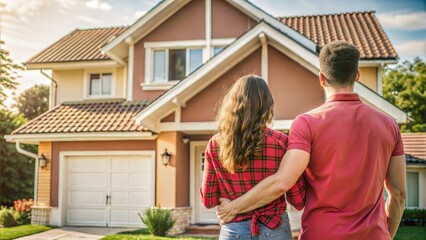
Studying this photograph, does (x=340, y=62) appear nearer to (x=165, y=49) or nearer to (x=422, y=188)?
(x=165, y=49)

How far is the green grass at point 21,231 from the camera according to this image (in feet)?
40.2

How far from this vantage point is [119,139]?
14461 mm

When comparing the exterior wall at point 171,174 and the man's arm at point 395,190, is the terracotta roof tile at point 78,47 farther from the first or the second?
the man's arm at point 395,190

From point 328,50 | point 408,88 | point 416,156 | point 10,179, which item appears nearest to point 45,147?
point 10,179

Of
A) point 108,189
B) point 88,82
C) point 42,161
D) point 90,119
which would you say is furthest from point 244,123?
point 88,82

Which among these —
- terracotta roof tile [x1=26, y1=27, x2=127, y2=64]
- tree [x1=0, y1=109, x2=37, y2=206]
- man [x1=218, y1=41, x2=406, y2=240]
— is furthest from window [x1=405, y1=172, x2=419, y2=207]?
tree [x1=0, y1=109, x2=37, y2=206]

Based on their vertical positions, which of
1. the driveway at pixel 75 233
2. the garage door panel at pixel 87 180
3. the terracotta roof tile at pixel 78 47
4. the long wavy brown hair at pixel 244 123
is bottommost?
the driveway at pixel 75 233

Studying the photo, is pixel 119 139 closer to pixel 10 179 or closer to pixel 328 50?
pixel 10 179

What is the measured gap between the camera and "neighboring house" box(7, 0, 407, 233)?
12.6 m

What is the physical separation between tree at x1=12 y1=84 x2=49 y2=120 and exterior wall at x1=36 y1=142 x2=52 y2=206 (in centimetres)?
2549

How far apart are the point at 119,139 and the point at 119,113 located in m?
0.95

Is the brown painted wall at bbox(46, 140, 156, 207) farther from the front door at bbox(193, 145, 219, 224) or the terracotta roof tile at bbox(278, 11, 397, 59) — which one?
the terracotta roof tile at bbox(278, 11, 397, 59)

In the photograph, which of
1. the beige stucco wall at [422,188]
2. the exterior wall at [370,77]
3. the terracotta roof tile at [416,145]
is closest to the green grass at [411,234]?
the beige stucco wall at [422,188]

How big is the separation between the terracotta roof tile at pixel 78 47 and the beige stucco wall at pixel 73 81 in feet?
1.82
